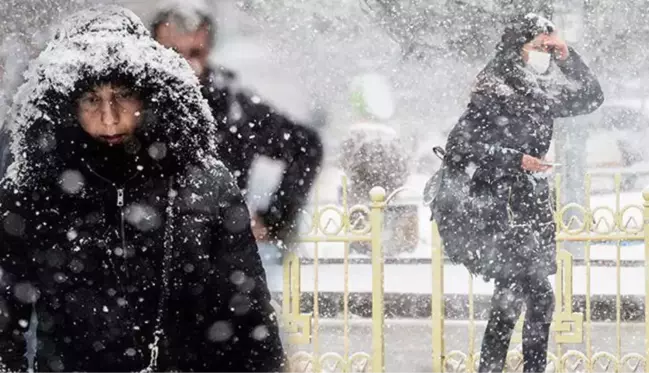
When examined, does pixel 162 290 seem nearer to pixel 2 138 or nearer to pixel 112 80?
pixel 112 80

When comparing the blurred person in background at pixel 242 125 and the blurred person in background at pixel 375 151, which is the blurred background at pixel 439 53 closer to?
the blurred person in background at pixel 375 151

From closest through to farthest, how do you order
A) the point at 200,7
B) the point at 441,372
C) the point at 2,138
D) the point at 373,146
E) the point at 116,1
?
the point at 2,138 → the point at 200,7 → the point at 116,1 → the point at 441,372 → the point at 373,146

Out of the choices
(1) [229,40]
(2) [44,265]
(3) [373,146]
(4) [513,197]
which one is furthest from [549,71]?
(3) [373,146]

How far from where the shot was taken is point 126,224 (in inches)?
74.7

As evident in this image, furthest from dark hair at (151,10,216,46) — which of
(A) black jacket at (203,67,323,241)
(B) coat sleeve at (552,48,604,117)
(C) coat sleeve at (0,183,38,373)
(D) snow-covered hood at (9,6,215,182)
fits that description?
(B) coat sleeve at (552,48,604,117)

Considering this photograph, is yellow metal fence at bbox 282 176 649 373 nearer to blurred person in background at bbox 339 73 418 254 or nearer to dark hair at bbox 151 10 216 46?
dark hair at bbox 151 10 216 46

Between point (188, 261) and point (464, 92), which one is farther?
point (464, 92)

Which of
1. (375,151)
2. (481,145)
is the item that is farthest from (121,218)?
(375,151)

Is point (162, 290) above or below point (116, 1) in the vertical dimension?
below

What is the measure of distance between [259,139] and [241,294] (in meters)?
1.11

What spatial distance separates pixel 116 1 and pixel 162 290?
1628mm

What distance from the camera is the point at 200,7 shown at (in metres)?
2.92

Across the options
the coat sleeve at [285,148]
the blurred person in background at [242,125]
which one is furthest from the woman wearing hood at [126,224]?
the coat sleeve at [285,148]

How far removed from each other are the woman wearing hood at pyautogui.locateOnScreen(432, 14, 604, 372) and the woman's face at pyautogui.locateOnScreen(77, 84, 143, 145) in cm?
177
